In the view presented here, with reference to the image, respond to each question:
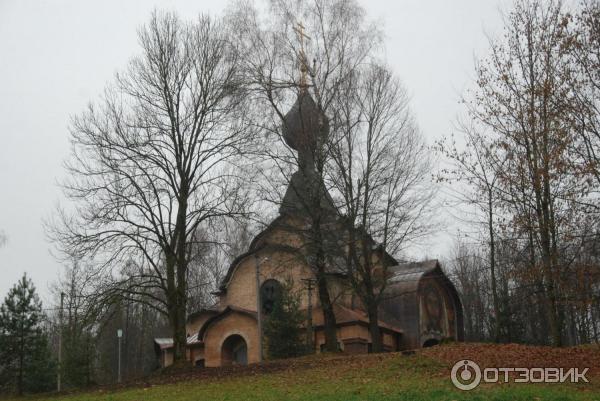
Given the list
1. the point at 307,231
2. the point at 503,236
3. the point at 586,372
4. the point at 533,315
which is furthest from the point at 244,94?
the point at 533,315

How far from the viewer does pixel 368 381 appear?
1491cm

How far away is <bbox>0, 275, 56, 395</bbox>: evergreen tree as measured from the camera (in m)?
30.9

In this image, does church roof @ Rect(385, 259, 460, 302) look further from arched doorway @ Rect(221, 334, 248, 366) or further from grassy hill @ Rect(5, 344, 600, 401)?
grassy hill @ Rect(5, 344, 600, 401)

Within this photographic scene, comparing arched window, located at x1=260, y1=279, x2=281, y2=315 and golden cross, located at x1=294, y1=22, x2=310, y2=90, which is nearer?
golden cross, located at x1=294, y1=22, x2=310, y2=90

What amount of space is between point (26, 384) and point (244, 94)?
18759 millimetres

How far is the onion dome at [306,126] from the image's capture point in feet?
73.3

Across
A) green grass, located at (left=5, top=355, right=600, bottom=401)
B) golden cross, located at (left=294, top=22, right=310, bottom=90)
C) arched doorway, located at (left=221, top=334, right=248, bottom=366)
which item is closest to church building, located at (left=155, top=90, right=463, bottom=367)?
arched doorway, located at (left=221, top=334, right=248, bottom=366)

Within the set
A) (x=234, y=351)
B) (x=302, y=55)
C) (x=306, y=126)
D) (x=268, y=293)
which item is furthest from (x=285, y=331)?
(x=302, y=55)

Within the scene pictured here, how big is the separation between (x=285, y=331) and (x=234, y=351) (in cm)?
609

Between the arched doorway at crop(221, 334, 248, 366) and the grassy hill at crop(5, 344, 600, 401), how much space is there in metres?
10.7

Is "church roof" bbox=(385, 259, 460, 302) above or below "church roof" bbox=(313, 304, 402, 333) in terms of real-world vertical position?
above

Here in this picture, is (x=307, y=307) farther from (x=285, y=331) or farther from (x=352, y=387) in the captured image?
(x=352, y=387)

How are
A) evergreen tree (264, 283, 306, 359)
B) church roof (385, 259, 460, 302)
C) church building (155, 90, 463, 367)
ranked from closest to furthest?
evergreen tree (264, 283, 306, 359) → church building (155, 90, 463, 367) → church roof (385, 259, 460, 302)

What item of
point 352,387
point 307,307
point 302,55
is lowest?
point 352,387
